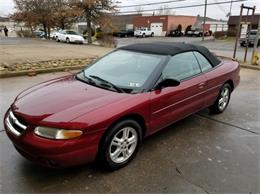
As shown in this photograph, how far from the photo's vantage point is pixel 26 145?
8.20ft

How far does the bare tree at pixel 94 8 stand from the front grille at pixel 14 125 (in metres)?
23.2

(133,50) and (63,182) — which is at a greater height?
(133,50)

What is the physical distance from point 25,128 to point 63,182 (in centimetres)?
71

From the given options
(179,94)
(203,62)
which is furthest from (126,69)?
(203,62)

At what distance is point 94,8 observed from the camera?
25156mm

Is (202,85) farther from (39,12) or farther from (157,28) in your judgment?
(157,28)

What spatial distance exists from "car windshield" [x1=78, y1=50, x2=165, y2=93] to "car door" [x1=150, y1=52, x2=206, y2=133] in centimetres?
22

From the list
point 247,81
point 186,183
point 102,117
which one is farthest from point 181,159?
point 247,81

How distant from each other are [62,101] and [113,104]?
0.60 metres

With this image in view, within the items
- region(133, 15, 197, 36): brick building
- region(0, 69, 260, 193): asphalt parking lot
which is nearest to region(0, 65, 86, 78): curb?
region(0, 69, 260, 193): asphalt parking lot

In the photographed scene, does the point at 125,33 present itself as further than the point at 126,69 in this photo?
Yes

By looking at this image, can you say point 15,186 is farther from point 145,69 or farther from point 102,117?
point 145,69

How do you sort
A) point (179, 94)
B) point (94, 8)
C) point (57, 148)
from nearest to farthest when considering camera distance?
point (57, 148), point (179, 94), point (94, 8)

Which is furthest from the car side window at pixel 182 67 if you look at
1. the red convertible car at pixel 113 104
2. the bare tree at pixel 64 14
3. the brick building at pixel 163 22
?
the brick building at pixel 163 22
